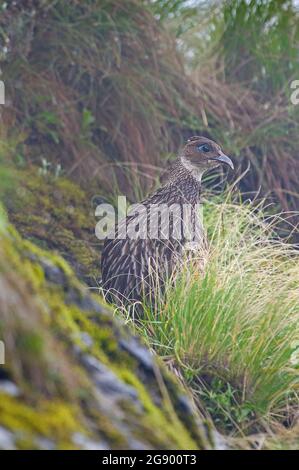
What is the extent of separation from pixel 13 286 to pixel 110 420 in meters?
0.47

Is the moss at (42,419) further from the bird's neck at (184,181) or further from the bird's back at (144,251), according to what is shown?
the bird's neck at (184,181)

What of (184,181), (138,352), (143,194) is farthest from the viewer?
(143,194)

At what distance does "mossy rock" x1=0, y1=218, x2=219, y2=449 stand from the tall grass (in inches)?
31.6

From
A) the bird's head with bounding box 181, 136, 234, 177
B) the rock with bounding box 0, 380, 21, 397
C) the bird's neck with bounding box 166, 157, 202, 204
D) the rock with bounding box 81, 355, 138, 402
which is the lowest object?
the rock with bounding box 81, 355, 138, 402

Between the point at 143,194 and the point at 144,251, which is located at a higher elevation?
the point at 143,194

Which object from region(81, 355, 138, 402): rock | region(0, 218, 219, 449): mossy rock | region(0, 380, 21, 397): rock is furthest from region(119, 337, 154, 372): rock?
region(0, 380, 21, 397): rock

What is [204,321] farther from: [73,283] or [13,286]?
[13,286]

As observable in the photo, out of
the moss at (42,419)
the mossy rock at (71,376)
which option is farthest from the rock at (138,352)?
the moss at (42,419)

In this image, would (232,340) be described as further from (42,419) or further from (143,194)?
(143,194)

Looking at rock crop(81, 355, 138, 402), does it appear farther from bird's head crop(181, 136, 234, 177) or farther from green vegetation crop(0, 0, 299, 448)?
bird's head crop(181, 136, 234, 177)

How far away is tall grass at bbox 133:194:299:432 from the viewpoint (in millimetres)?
3939

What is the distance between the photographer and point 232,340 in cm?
412

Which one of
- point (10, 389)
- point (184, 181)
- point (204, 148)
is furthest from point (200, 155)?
point (10, 389)

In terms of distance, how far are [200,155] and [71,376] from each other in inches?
131
